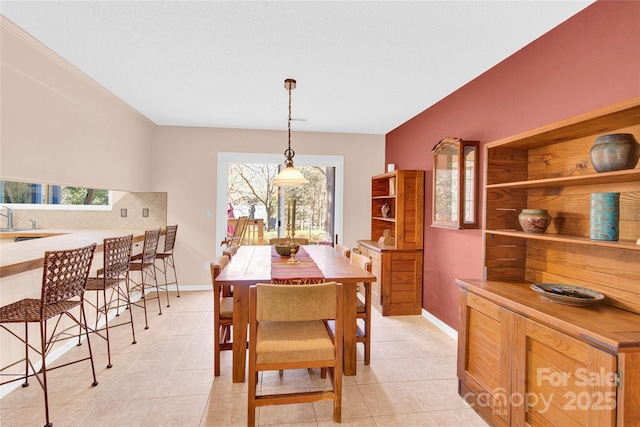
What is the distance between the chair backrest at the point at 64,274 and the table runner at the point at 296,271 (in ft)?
4.17

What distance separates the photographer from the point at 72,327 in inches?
110

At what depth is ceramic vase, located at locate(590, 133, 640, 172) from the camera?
1398 millimetres

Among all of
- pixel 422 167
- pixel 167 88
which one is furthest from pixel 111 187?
pixel 422 167

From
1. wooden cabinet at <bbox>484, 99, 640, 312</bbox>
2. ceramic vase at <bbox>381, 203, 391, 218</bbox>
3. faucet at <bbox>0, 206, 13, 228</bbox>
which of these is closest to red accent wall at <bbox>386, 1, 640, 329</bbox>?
wooden cabinet at <bbox>484, 99, 640, 312</bbox>

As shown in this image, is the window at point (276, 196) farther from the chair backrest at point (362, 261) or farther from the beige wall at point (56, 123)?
the chair backrest at point (362, 261)

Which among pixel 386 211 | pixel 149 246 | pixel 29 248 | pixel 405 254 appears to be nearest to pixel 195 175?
pixel 149 246

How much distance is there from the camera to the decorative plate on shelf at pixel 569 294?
5.00 ft

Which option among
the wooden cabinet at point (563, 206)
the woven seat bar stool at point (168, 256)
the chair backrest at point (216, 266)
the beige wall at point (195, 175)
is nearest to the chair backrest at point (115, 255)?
the chair backrest at point (216, 266)

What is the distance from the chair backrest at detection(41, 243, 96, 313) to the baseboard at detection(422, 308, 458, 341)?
325cm

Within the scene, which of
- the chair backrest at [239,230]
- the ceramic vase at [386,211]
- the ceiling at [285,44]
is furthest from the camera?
the chair backrest at [239,230]

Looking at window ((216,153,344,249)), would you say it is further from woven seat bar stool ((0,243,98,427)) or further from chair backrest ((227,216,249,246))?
woven seat bar stool ((0,243,98,427))

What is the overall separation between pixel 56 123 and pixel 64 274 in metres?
1.52

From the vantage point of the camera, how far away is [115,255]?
8.64 ft

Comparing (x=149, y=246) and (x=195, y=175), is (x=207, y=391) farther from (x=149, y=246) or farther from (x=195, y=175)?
(x=195, y=175)
